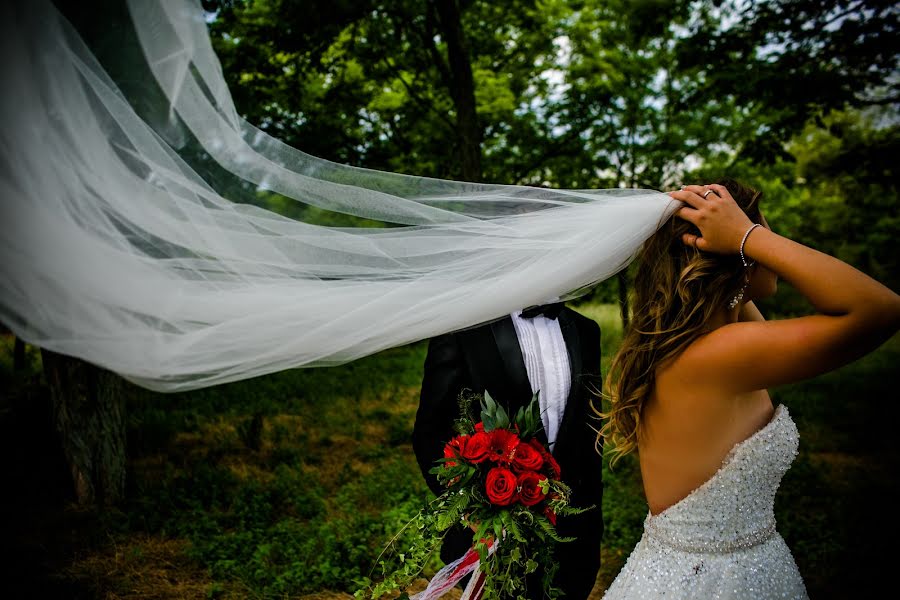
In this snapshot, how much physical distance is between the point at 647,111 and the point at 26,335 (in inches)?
453

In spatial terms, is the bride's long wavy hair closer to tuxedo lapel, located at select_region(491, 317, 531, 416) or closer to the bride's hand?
the bride's hand

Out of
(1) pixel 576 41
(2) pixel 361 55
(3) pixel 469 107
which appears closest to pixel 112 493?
(3) pixel 469 107

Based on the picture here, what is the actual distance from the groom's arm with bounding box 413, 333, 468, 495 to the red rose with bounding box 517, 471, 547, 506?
717 mm

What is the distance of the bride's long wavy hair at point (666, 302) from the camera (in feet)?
5.96

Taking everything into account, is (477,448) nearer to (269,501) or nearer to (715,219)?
(715,219)

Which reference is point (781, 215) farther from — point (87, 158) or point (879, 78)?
point (87, 158)

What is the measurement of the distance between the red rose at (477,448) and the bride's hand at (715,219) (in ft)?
3.05

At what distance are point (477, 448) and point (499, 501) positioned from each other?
19 cm

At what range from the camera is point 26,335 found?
1.85m

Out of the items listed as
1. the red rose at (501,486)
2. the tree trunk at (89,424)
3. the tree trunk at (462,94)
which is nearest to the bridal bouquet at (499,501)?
the red rose at (501,486)

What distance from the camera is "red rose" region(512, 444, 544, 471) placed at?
195cm

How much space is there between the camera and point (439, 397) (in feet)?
8.59

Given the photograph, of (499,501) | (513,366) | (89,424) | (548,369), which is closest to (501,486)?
(499,501)

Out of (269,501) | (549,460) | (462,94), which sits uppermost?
(462,94)
